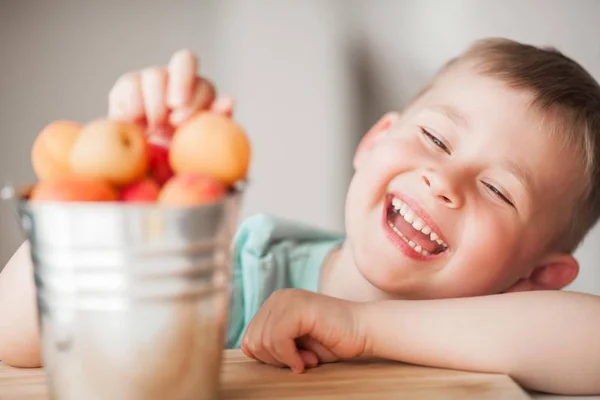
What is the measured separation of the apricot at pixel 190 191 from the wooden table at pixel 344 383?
18 centimetres

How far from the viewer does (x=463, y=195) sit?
81 centimetres

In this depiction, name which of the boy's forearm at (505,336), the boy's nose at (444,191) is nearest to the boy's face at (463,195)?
the boy's nose at (444,191)

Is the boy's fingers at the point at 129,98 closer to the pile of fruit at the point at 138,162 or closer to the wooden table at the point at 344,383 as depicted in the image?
the pile of fruit at the point at 138,162

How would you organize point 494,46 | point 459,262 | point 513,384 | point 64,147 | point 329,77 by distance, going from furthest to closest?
point 329,77
point 494,46
point 459,262
point 513,384
point 64,147

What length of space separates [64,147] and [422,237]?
19.6 inches

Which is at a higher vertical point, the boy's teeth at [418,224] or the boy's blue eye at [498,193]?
the boy's blue eye at [498,193]

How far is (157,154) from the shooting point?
19.2 inches

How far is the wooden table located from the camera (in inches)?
21.9

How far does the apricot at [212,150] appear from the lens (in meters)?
0.46

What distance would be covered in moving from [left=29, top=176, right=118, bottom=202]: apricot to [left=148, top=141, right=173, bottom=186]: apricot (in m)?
0.05

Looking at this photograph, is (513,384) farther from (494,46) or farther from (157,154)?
(494,46)

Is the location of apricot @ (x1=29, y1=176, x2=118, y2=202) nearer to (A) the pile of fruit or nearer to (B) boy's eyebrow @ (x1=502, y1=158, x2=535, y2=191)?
(A) the pile of fruit

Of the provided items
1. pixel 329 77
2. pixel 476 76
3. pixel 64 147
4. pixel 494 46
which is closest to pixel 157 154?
pixel 64 147

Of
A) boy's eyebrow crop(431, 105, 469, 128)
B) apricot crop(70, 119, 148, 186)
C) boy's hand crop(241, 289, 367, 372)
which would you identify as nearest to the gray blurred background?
boy's eyebrow crop(431, 105, 469, 128)
